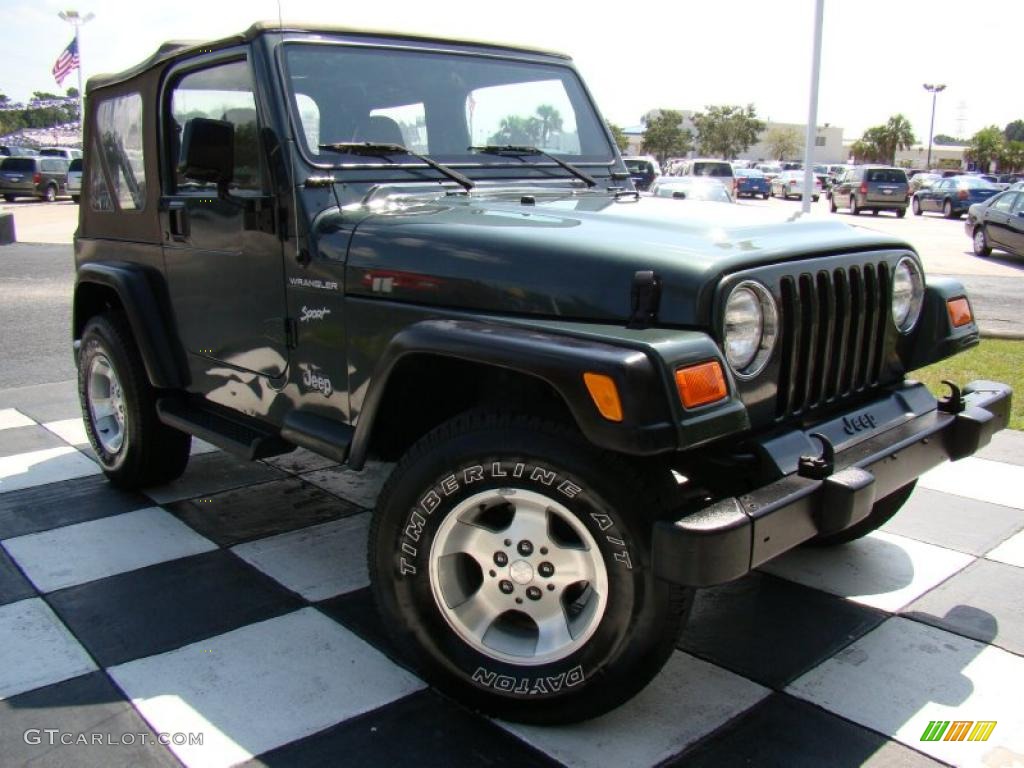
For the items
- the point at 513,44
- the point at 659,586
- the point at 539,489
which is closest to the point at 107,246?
the point at 513,44

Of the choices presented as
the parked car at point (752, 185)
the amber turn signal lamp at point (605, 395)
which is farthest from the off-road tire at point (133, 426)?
the parked car at point (752, 185)

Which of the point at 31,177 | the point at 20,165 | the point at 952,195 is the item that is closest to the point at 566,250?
the point at 952,195

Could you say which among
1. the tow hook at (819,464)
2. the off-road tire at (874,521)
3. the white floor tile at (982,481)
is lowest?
the white floor tile at (982,481)

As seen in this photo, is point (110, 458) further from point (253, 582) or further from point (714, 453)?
point (714, 453)

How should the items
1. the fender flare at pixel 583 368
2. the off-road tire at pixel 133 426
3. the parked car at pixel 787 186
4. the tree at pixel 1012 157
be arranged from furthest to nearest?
the tree at pixel 1012 157
the parked car at pixel 787 186
the off-road tire at pixel 133 426
the fender flare at pixel 583 368

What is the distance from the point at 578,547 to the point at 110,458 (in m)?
3.06

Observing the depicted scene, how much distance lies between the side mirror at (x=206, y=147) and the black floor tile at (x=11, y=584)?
1.71 m

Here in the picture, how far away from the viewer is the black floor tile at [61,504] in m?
4.11

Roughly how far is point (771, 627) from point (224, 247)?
2.46 m

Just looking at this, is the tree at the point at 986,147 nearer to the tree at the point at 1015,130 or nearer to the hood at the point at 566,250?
the tree at the point at 1015,130

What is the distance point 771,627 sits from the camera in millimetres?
3129

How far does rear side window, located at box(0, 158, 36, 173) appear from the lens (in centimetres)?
2912

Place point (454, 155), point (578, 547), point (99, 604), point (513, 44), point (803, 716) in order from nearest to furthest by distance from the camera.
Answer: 1. point (578, 547)
2. point (803, 716)
3. point (99, 604)
4. point (454, 155)
5. point (513, 44)

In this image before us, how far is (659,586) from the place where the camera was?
7.39 feet
